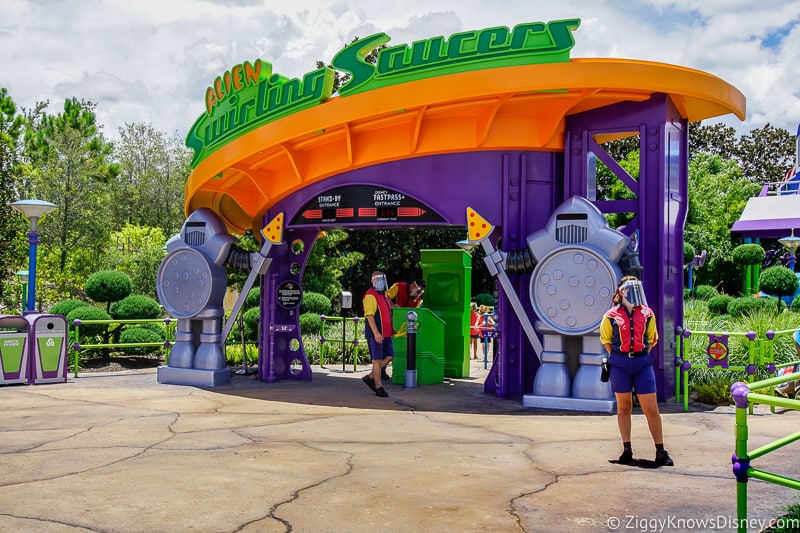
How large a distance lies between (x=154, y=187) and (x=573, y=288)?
1397 inches

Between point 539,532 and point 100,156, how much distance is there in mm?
46270

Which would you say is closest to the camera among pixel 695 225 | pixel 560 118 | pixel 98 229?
pixel 560 118

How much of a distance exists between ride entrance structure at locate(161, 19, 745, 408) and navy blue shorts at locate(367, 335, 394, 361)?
5.31 ft

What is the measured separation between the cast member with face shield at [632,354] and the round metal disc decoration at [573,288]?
3194mm

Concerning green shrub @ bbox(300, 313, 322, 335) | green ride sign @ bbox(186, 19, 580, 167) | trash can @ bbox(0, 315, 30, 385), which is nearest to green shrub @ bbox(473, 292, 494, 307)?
green shrub @ bbox(300, 313, 322, 335)

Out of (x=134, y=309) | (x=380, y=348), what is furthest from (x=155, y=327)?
(x=380, y=348)

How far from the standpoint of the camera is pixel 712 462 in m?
7.58

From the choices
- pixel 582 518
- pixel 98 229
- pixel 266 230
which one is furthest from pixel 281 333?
pixel 98 229

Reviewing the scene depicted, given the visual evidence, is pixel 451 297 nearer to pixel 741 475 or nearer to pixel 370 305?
pixel 370 305

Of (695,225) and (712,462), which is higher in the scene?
(695,225)

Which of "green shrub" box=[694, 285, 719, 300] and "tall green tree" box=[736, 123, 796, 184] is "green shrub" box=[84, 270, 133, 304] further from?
"tall green tree" box=[736, 123, 796, 184]

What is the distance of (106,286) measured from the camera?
1928 centimetres

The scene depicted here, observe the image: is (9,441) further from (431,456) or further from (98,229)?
(98,229)

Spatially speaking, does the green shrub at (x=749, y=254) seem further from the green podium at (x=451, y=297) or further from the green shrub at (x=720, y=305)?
the green podium at (x=451, y=297)
